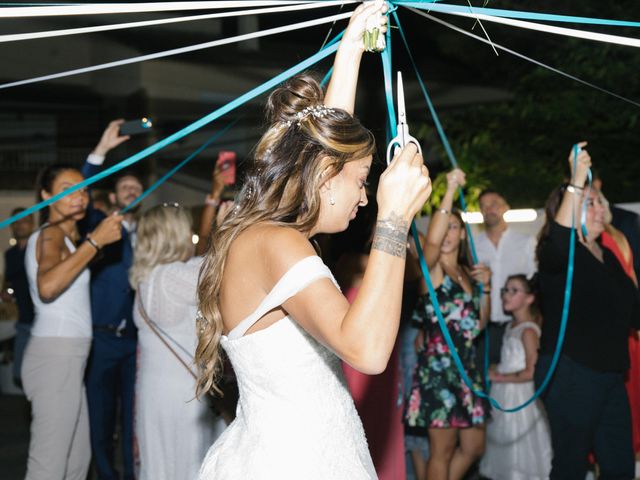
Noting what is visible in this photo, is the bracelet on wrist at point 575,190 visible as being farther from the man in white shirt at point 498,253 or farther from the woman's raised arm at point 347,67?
the man in white shirt at point 498,253

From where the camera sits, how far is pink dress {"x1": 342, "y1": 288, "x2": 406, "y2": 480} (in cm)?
362

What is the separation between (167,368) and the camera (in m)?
4.42

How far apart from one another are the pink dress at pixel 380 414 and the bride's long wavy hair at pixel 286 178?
1365 millimetres

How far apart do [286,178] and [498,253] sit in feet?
15.6

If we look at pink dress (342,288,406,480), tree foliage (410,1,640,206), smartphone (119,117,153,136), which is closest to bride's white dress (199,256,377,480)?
pink dress (342,288,406,480)

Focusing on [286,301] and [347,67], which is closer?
[286,301]

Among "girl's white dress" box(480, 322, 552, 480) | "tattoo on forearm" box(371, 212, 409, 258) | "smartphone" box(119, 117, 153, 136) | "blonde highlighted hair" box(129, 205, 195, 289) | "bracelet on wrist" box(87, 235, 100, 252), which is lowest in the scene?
"girl's white dress" box(480, 322, 552, 480)

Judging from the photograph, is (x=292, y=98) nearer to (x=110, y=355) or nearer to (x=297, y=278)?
(x=297, y=278)

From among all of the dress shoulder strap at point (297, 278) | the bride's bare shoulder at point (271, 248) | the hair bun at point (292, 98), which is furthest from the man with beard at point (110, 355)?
the dress shoulder strap at point (297, 278)

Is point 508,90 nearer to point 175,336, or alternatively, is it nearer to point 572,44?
point 572,44

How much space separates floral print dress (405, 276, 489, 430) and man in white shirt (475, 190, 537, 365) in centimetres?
148

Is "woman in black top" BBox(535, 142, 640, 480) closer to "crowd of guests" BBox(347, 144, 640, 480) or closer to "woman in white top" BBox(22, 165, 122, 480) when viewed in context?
"crowd of guests" BBox(347, 144, 640, 480)

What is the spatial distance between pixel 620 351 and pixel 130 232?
3364 mm

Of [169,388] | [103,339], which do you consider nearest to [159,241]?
[169,388]
